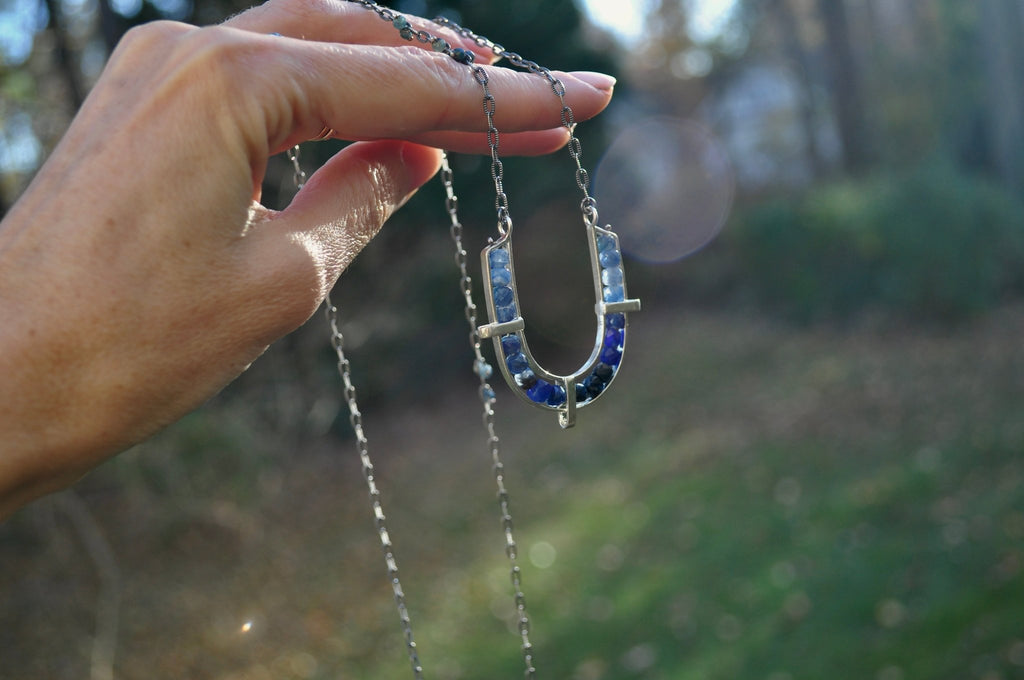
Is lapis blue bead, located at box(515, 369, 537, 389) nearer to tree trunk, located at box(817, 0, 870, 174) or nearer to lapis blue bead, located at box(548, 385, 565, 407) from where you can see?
lapis blue bead, located at box(548, 385, 565, 407)

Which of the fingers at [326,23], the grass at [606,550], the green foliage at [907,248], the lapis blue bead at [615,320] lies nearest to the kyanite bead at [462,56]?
the fingers at [326,23]

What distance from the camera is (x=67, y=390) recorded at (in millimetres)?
1225

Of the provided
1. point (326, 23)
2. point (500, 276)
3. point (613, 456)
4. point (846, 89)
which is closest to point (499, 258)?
point (500, 276)

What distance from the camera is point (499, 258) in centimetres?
154

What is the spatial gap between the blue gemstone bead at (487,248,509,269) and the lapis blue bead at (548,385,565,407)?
0.86 feet

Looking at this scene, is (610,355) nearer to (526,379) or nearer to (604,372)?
(604,372)

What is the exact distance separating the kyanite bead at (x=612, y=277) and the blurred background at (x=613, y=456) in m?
0.70

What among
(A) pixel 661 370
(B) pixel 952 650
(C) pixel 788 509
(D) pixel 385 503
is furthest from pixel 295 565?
(A) pixel 661 370

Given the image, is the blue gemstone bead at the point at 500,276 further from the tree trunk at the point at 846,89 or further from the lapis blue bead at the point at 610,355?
the tree trunk at the point at 846,89

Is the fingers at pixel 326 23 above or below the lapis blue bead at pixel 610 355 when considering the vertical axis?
above

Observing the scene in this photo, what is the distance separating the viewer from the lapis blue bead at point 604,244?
64.4 inches

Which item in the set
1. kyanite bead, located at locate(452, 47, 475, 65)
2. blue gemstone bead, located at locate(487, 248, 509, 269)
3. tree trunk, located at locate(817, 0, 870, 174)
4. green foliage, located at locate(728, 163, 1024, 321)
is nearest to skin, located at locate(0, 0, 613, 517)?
kyanite bead, located at locate(452, 47, 475, 65)

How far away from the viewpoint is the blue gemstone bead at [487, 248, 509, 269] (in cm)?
153

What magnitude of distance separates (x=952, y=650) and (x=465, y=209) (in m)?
6.51
